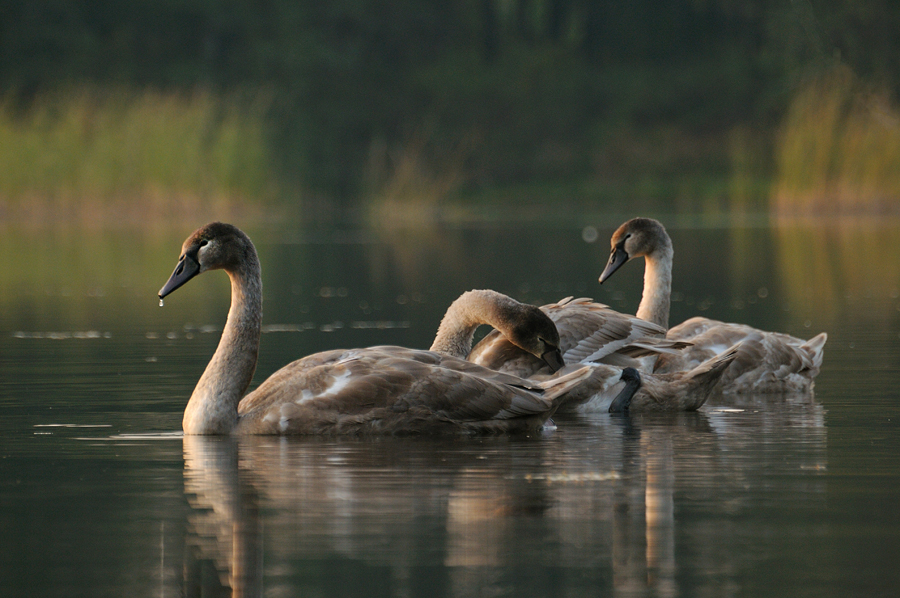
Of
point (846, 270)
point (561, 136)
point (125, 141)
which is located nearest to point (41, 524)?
point (846, 270)

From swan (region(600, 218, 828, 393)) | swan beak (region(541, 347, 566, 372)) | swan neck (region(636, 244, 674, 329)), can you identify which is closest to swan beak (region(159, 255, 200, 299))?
swan beak (region(541, 347, 566, 372))

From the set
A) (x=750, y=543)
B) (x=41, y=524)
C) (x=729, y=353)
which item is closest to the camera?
(x=750, y=543)

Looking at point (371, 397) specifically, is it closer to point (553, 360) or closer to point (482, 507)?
point (553, 360)

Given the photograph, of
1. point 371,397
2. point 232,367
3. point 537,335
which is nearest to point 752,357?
point 537,335

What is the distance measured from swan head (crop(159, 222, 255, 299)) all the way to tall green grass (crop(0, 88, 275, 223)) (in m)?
23.0

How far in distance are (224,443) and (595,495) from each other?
2.35 meters

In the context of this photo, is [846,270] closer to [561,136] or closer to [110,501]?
[110,501]

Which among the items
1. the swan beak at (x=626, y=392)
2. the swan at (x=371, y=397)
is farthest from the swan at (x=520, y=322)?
the swan at (x=371, y=397)

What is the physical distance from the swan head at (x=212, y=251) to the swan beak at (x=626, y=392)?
92.7 inches

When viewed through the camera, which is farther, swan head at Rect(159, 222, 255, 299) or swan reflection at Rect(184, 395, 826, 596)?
swan head at Rect(159, 222, 255, 299)

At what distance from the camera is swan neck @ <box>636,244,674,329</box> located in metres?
10.9

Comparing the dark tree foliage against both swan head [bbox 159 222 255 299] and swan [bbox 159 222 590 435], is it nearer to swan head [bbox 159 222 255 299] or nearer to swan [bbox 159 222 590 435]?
swan head [bbox 159 222 255 299]

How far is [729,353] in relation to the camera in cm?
883

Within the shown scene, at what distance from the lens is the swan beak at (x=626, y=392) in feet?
28.3
